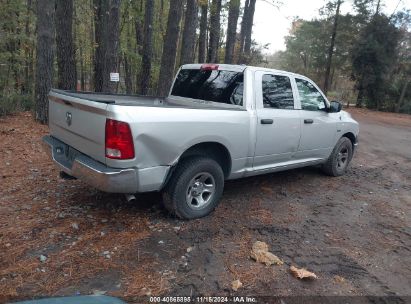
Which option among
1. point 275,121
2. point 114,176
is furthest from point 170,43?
point 114,176

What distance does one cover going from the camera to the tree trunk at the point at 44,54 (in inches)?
327

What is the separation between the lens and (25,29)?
1591 centimetres

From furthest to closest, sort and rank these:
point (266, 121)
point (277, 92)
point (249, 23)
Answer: point (249, 23) < point (277, 92) < point (266, 121)

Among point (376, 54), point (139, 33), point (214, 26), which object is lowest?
point (139, 33)

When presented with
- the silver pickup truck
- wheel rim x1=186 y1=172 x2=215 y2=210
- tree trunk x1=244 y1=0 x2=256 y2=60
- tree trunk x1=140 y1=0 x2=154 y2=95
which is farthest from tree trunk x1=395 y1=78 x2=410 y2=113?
wheel rim x1=186 y1=172 x2=215 y2=210

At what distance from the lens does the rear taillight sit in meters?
3.49

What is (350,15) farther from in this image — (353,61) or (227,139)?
(227,139)

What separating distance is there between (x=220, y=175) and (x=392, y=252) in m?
2.20

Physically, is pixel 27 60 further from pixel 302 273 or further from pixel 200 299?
pixel 302 273

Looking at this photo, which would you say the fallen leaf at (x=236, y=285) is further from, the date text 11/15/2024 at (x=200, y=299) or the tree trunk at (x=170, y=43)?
the tree trunk at (x=170, y=43)

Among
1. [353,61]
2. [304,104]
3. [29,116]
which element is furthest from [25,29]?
[353,61]

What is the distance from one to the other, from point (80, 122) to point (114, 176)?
0.84 metres

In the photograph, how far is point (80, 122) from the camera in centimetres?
396

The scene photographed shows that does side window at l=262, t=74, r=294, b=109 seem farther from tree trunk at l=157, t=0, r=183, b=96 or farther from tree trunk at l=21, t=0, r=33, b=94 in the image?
tree trunk at l=21, t=0, r=33, b=94
